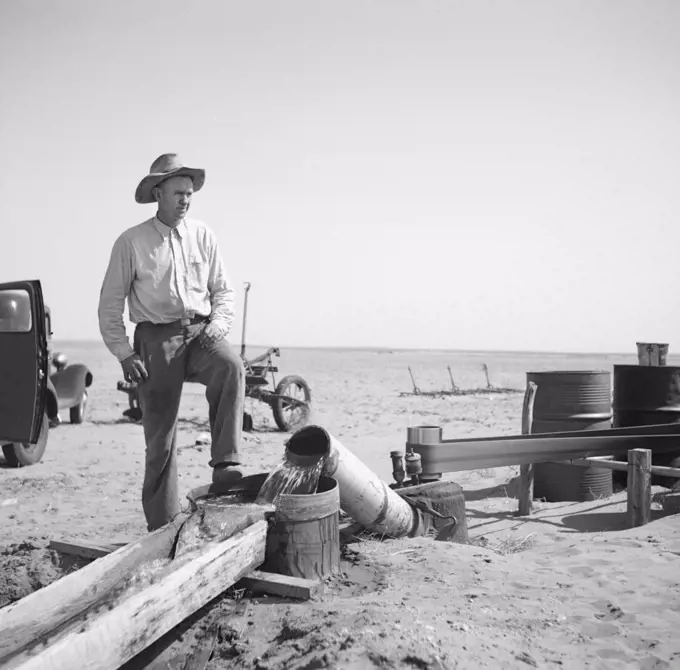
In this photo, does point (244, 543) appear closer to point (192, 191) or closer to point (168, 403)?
point (168, 403)

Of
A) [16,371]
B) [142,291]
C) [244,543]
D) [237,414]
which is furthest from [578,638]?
[16,371]

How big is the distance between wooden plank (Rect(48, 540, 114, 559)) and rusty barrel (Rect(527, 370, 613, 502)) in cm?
412

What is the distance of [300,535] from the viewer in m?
3.33

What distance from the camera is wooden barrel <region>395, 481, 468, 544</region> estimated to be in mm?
4492

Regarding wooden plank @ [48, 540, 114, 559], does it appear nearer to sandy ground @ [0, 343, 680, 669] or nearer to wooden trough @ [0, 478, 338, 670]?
sandy ground @ [0, 343, 680, 669]

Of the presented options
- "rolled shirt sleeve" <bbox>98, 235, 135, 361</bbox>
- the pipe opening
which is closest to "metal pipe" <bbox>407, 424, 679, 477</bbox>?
the pipe opening

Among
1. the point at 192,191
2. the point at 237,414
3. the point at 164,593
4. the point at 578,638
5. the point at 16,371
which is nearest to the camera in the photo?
the point at 164,593

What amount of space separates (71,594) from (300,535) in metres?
1.08

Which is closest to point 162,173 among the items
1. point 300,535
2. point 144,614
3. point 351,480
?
point 351,480

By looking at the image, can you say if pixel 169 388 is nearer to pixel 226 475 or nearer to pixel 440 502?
pixel 226 475

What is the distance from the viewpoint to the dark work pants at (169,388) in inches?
160

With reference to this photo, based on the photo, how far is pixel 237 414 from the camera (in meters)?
4.03

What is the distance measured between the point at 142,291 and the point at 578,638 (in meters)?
3.02

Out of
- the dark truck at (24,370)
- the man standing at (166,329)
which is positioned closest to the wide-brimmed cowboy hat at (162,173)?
the man standing at (166,329)
